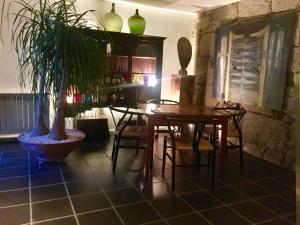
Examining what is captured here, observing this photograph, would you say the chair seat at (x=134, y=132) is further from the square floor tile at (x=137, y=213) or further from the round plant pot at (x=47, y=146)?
the square floor tile at (x=137, y=213)

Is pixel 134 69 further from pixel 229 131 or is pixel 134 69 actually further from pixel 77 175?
pixel 77 175

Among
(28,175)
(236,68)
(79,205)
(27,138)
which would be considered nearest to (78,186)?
(79,205)

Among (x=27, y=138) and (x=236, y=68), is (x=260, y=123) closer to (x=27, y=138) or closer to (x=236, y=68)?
(x=236, y=68)

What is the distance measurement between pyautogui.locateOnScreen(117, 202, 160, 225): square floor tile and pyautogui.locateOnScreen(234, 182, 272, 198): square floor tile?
984mm

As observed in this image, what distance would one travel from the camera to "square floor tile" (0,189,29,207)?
2.19 m

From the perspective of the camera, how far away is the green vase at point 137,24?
13.9ft

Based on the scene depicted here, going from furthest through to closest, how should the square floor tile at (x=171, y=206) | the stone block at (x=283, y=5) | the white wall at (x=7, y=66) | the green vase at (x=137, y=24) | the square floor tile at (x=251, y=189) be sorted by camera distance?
the green vase at (x=137, y=24), the white wall at (x=7, y=66), the stone block at (x=283, y=5), the square floor tile at (x=251, y=189), the square floor tile at (x=171, y=206)

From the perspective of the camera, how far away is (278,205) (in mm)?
2320

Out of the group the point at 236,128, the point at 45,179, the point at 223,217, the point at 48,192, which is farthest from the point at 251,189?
the point at 45,179

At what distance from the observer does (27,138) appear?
3008 millimetres

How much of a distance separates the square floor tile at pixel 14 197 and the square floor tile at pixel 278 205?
2.08m

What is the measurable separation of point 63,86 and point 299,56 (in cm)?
268

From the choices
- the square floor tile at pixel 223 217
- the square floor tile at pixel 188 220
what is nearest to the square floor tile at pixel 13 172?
the square floor tile at pixel 188 220

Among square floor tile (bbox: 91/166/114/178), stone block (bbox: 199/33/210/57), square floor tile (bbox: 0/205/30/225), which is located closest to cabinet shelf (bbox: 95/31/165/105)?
stone block (bbox: 199/33/210/57)
